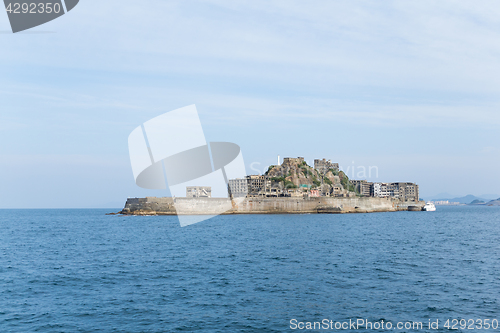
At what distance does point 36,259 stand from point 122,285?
17537mm

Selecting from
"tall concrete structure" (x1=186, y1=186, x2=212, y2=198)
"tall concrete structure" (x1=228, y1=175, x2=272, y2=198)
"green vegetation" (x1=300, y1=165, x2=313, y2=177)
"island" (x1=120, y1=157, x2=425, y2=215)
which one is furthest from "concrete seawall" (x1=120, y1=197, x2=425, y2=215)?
"tall concrete structure" (x1=228, y1=175, x2=272, y2=198)

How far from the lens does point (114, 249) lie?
43.2 metres

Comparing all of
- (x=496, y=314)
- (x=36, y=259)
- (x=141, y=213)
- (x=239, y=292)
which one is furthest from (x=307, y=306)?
(x=141, y=213)

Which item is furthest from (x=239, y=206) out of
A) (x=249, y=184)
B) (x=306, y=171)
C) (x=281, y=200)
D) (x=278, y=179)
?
(x=306, y=171)

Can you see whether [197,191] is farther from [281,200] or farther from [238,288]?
[238,288]

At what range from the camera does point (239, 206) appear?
136m

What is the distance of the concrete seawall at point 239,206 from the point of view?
127125mm

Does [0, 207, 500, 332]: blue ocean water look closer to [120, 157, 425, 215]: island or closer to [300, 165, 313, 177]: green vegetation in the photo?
[120, 157, 425, 215]: island

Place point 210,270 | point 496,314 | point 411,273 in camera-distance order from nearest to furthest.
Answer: point 496,314 → point 411,273 → point 210,270

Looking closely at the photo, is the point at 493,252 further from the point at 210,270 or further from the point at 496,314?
the point at 210,270

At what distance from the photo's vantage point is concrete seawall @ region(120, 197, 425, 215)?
5005 inches

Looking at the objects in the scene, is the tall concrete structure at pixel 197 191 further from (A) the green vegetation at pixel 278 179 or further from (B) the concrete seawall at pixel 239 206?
Result: (B) the concrete seawall at pixel 239 206

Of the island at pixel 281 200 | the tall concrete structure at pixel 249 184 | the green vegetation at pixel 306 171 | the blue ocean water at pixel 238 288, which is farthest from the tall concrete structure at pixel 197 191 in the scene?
the blue ocean water at pixel 238 288

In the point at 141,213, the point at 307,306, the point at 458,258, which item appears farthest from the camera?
the point at 141,213
